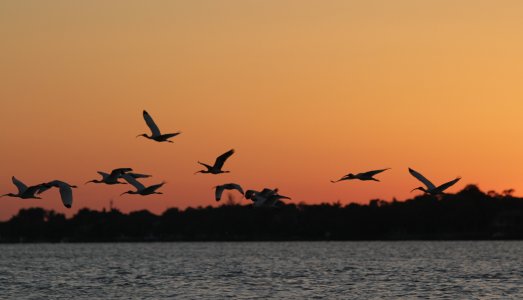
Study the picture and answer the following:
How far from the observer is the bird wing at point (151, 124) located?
167 feet

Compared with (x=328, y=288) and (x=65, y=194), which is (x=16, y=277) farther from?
(x=65, y=194)

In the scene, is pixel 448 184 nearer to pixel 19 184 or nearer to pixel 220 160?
pixel 220 160

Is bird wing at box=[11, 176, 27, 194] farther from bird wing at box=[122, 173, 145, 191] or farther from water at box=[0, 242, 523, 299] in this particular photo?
water at box=[0, 242, 523, 299]

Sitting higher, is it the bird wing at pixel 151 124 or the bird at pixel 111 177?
the bird wing at pixel 151 124

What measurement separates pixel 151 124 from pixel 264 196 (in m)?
6.75

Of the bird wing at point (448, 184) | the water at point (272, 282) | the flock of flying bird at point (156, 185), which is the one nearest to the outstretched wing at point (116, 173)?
the flock of flying bird at point (156, 185)

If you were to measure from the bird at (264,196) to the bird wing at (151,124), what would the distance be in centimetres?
553

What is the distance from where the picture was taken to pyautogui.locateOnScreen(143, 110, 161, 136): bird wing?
50812mm

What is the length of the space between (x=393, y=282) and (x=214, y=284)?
15615mm

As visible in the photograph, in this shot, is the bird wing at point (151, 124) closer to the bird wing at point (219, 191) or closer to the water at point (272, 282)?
the bird wing at point (219, 191)

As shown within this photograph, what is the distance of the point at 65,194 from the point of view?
161 feet

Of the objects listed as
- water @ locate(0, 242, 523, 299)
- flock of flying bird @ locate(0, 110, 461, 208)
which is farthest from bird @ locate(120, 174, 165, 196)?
water @ locate(0, 242, 523, 299)

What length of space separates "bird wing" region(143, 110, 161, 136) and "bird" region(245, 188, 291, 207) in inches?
218

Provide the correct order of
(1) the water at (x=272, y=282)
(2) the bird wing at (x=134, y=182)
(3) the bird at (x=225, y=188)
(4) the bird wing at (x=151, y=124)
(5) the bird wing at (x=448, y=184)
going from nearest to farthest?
1. (5) the bird wing at (x=448, y=184)
2. (4) the bird wing at (x=151, y=124)
3. (3) the bird at (x=225, y=188)
4. (2) the bird wing at (x=134, y=182)
5. (1) the water at (x=272, y=282)
